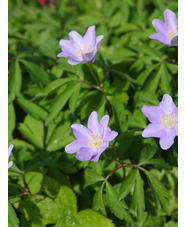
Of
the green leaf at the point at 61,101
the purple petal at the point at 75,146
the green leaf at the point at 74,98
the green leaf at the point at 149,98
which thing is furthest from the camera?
the green leaf at the point at 61,101

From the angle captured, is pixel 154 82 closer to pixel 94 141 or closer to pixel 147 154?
pixel 147 154

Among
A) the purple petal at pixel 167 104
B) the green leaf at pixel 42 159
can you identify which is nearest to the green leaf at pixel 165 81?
the purple petal at pixel 167 104

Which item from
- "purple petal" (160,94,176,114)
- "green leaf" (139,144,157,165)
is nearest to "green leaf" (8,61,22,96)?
"green leaf" (139,144,157,165)

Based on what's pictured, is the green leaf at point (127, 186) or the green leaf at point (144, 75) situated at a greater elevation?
the green leaf at point (144, 75)

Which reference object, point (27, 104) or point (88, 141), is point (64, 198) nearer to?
point (88, 141)

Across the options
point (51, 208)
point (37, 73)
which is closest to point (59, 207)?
point (51, 208)

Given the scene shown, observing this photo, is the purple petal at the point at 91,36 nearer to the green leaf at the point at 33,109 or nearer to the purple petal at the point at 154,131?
the purple petal at the point at 154,131
